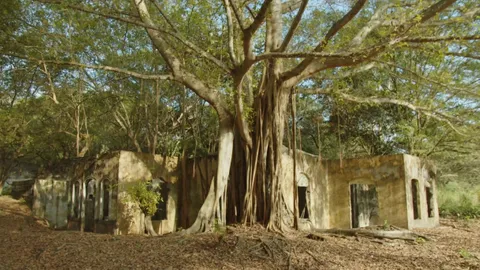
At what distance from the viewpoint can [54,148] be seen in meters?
18.9

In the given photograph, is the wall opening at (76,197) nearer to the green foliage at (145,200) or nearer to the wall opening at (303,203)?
the green foliage at (145,200)

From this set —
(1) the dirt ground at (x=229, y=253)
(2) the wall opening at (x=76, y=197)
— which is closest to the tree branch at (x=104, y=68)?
(1) the dirt ground at (x=229, y=253)

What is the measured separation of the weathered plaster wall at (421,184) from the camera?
40.7 ft

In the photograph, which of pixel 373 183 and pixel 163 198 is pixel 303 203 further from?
pixel 163 198

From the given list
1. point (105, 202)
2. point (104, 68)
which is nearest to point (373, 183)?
point (105, 202)

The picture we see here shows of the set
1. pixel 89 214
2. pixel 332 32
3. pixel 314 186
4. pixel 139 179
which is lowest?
pixel 89 214

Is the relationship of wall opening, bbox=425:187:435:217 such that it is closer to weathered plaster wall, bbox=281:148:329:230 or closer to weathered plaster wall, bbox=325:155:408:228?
weathered plaster wall, bbox=325:155:408:228

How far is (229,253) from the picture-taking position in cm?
651

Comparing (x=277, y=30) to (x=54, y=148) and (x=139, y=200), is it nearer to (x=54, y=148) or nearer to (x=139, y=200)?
(x=139, y=200)

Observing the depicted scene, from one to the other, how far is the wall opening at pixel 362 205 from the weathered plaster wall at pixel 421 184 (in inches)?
97.1

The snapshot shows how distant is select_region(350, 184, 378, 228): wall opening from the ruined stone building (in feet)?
6.46

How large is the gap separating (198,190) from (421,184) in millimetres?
6908

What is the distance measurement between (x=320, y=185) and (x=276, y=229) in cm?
555

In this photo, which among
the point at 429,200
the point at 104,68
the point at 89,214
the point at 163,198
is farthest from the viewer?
the point at 429,200
